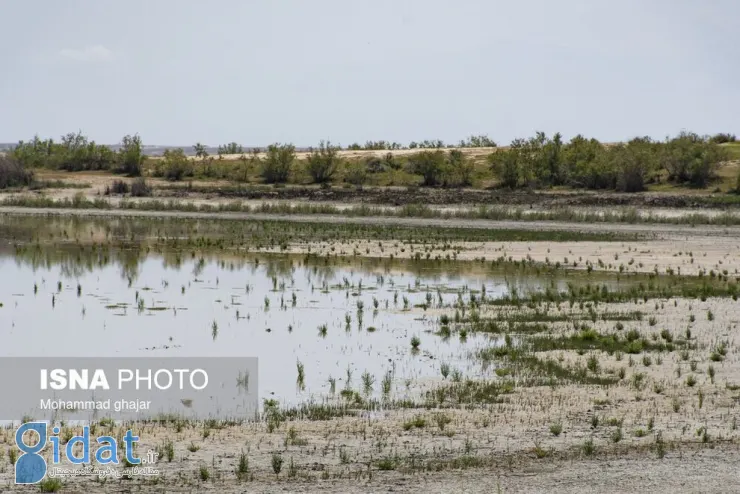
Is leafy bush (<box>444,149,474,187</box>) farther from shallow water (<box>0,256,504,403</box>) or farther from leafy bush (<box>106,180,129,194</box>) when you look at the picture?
shallow water (<box>0,256,504,403</box>)

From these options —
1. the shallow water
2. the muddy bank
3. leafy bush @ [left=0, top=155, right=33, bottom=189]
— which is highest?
leafy bush @ [left=0, top=155, right=33, bottom=189]

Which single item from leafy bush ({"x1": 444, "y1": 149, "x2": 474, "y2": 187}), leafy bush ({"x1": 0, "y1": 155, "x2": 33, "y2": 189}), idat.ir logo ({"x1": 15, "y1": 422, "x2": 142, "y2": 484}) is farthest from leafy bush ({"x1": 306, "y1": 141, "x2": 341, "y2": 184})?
idat.ir logo ({"x1": 15, "y1": 422, "x2": 142, "y2": 484})

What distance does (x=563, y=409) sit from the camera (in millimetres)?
13234

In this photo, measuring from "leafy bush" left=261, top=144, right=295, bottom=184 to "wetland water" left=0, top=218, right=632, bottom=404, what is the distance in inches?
1236

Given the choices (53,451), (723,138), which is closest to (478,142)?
(723,138)

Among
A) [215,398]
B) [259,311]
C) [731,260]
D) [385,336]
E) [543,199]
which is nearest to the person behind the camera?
[215,398]

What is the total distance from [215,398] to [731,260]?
23522 millimetres

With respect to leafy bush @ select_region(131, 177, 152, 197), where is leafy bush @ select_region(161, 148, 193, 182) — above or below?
above

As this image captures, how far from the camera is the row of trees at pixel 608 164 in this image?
2327 inches

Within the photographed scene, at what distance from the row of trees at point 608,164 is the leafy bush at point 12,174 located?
28.5 m

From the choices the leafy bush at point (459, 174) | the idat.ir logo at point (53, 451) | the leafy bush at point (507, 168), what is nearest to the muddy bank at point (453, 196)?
the leafy bush at point (507, 168)

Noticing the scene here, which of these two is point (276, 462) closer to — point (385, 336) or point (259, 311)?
point (385, 336)

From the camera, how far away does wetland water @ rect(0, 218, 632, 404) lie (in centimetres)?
1708

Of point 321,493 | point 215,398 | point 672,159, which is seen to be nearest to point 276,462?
point 321,493
